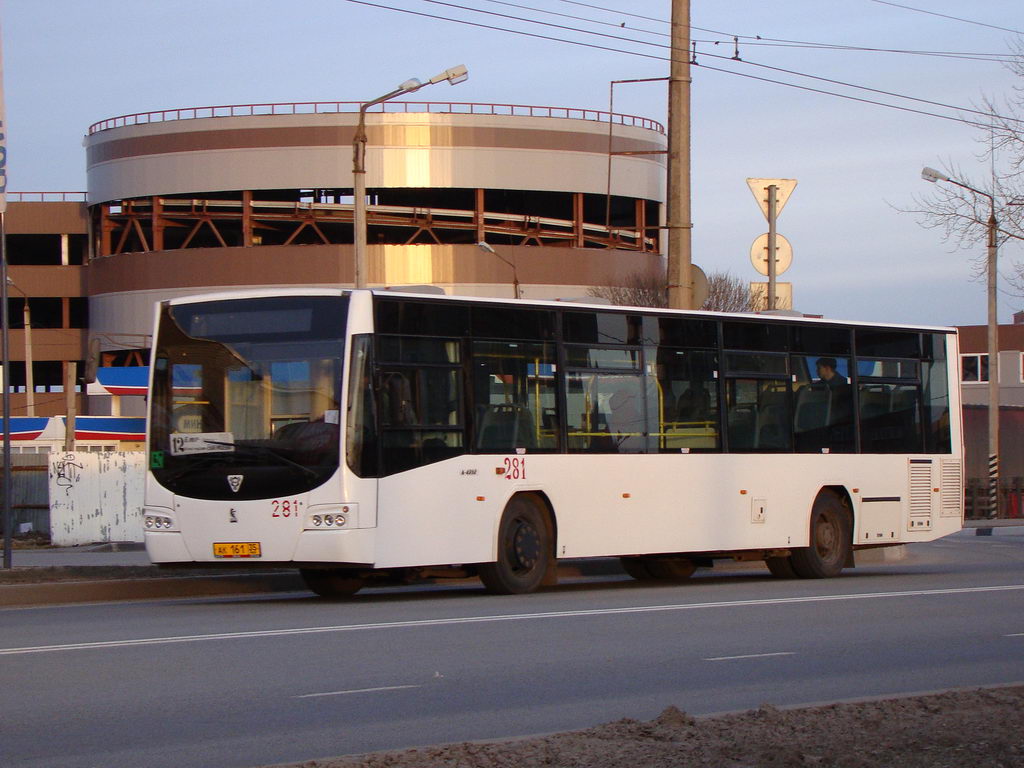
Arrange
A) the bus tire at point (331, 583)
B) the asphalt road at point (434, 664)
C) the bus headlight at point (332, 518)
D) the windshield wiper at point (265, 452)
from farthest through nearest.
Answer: the bus tire at point (331, 583) → the windshield wiper at point (265, 452) → the bus headlight at point (332, 518) → the asphalt road at point (434, 664)

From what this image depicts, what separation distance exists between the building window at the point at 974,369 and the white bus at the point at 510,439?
58.6 m

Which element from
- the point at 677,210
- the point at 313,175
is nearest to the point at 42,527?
the point at 677,210

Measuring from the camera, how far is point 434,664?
1036 cm

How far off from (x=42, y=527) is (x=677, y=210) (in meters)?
17.2

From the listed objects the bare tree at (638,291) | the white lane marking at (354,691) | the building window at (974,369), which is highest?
the bare tree at (638,291)

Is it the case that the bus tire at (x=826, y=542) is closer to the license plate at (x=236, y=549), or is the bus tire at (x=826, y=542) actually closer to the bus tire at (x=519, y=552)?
the bus tire at (x=519, y=552)

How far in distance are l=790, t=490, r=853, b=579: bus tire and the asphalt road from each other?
271cm

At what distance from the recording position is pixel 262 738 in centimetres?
775

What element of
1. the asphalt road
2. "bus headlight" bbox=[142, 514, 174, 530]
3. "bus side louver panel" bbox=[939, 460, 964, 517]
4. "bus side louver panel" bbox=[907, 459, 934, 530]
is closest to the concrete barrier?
the asphalt road

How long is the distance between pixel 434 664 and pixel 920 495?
11.6m

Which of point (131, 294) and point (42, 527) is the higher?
point (131, 294)

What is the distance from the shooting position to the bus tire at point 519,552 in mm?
15836

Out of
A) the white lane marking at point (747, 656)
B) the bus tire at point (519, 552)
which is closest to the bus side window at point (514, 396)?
the bus tire at point (519, 552)

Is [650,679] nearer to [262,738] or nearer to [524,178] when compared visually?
[262,738]
